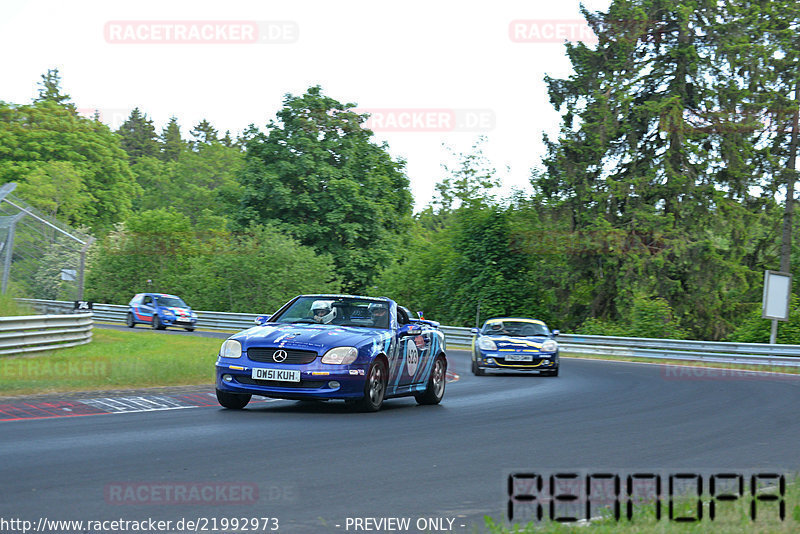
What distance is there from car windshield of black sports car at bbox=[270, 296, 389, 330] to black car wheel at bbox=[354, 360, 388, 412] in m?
0.79

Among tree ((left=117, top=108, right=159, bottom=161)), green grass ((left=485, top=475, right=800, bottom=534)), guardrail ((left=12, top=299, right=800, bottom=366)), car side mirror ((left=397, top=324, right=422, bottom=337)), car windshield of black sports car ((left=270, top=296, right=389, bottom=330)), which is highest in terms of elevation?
tree ((left=117, top=108, right=159, bottom=161))

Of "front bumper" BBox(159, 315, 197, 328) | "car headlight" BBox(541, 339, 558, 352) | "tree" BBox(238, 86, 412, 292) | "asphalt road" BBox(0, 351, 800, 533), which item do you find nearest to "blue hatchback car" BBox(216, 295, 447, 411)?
"asphalt road" BBox(0, 351, 800, 533)

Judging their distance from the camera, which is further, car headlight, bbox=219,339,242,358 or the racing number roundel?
the racing number roundel

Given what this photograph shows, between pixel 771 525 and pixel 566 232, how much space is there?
41462 mm

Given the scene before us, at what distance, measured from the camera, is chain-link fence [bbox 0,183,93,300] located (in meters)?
30.2

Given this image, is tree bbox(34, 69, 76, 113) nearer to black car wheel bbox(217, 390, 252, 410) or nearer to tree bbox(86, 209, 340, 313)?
tree bbox(86, 209, 340, 313)

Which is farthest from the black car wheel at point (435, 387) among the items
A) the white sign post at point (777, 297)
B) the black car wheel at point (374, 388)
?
the white sign post at point (777, 297)

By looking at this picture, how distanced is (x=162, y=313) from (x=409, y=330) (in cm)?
3141

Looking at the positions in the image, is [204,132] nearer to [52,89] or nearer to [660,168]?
[52,89]

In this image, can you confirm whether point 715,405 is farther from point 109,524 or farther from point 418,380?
point 109,524

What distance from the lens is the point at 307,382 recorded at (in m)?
12.6

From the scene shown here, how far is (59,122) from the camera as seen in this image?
91.3m

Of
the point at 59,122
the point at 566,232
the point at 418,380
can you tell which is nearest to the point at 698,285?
the point at 566,232

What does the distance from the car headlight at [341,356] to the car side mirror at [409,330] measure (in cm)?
143
